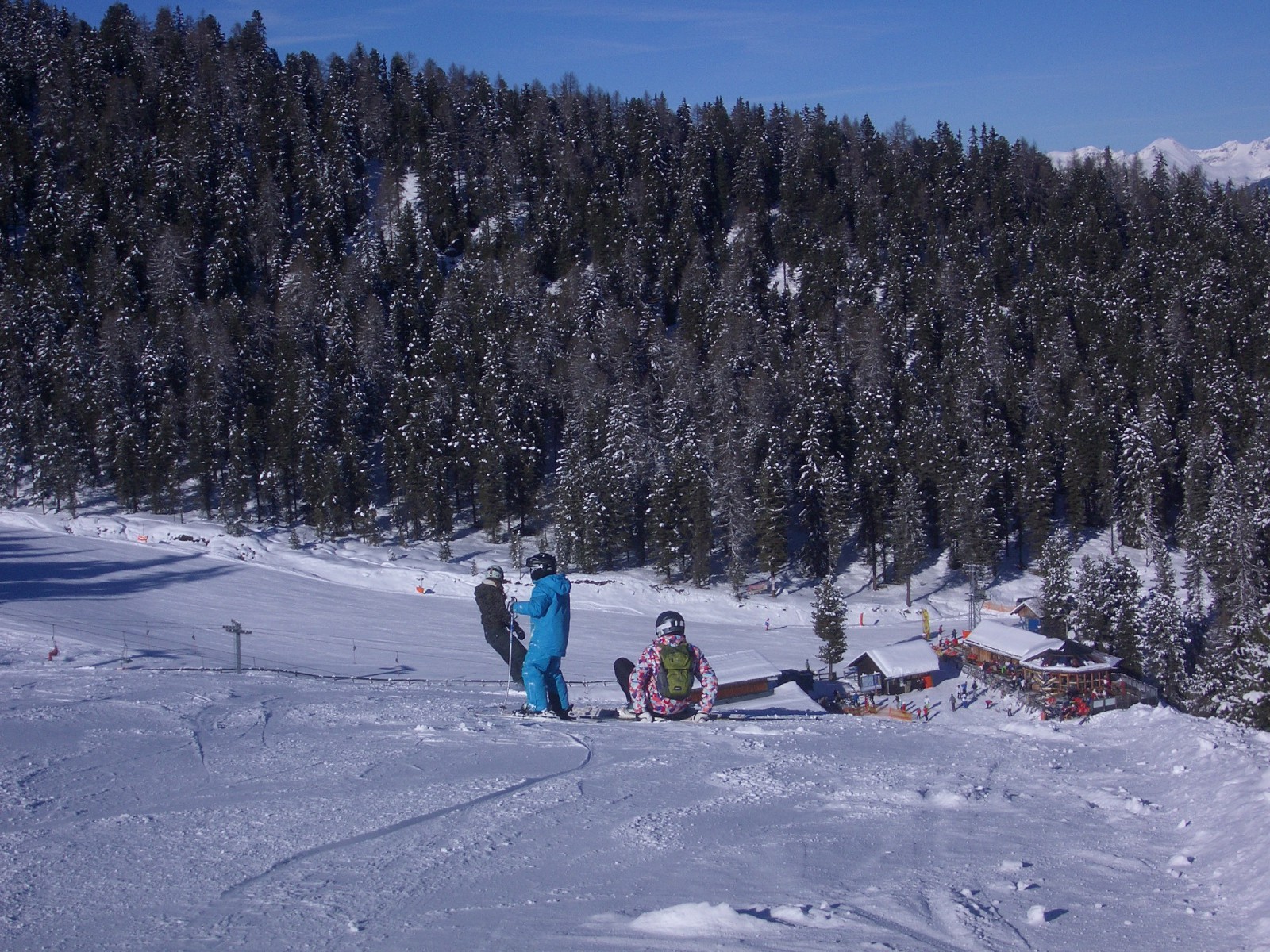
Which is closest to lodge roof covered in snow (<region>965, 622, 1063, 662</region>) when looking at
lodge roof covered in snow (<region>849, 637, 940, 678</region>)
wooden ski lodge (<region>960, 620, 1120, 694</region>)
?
wooden ski lodge (<region>960, 620, 1120, 694</region>)

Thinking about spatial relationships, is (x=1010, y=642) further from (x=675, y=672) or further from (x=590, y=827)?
(x=590, y=827)

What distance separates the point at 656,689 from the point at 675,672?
1.03 feet

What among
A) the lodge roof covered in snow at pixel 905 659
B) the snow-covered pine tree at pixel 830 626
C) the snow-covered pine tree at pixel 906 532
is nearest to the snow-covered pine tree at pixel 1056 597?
the lodge roof covered in snow at pixel 905 659

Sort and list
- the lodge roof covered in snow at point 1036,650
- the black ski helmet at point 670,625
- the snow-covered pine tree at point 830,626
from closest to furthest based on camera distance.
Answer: the black ski helmet at point 670,625
the lodge roof covered in snow at point 1036,650
the snow-covered pine tree at point 830,626

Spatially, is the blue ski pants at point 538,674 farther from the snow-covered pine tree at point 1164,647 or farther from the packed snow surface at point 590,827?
the snow-covered pine tree at point 1164,647

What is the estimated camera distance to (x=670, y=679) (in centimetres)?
934

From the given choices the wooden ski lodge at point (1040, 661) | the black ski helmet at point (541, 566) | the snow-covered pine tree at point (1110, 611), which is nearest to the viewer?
the black ski helmet at point (541, 566)

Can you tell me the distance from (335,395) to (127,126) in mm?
62534

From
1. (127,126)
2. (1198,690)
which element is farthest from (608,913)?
(127,126)

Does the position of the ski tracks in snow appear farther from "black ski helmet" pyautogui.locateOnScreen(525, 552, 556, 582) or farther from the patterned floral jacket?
the patterned floral jacket

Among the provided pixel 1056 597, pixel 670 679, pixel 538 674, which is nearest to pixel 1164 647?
pixel 1056 597

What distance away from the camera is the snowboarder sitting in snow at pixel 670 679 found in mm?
9141

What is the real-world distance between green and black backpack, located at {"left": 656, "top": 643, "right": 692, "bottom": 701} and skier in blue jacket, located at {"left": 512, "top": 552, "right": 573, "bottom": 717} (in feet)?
3.34

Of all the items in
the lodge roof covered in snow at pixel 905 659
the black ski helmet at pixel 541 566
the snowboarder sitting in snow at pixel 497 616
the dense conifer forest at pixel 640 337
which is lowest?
the lodge roof covered in snow at pixel 905 659
